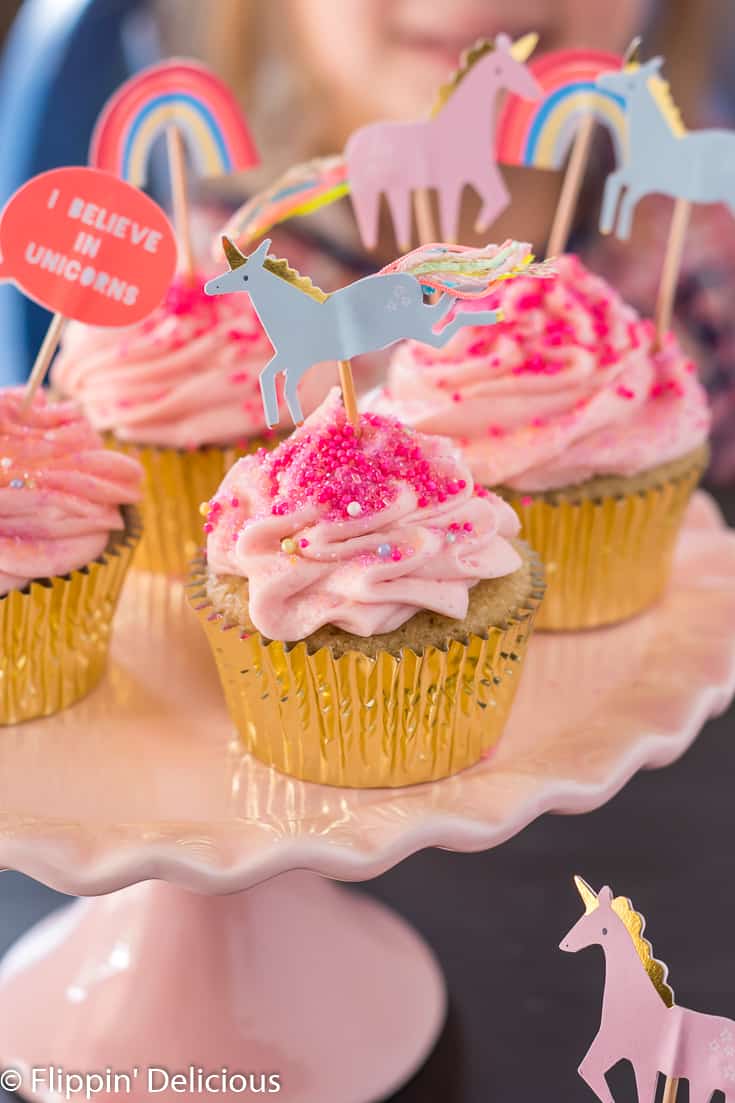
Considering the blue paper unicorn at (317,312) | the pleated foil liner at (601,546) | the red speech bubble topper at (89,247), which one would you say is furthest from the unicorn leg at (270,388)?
the pleated foil liner at (601,546)

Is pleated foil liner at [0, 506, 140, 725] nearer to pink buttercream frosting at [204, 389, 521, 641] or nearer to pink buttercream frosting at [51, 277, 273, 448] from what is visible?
pink buttercream frosting at [204, 389, 521, 641]

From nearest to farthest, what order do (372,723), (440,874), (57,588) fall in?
(372,723) < (57,588) < (440,874)

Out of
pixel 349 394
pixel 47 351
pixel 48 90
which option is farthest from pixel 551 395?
pixel 48 90

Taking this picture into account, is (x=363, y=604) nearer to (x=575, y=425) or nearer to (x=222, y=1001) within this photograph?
(x=575, y=425)

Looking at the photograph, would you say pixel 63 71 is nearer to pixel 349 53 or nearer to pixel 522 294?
pixel 349 53

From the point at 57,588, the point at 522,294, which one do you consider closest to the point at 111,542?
the point at 57,588

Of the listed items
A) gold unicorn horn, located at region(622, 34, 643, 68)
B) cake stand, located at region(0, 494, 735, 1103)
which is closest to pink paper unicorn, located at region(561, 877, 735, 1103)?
cake stand, located at region(0, 494, 735, 1103)
